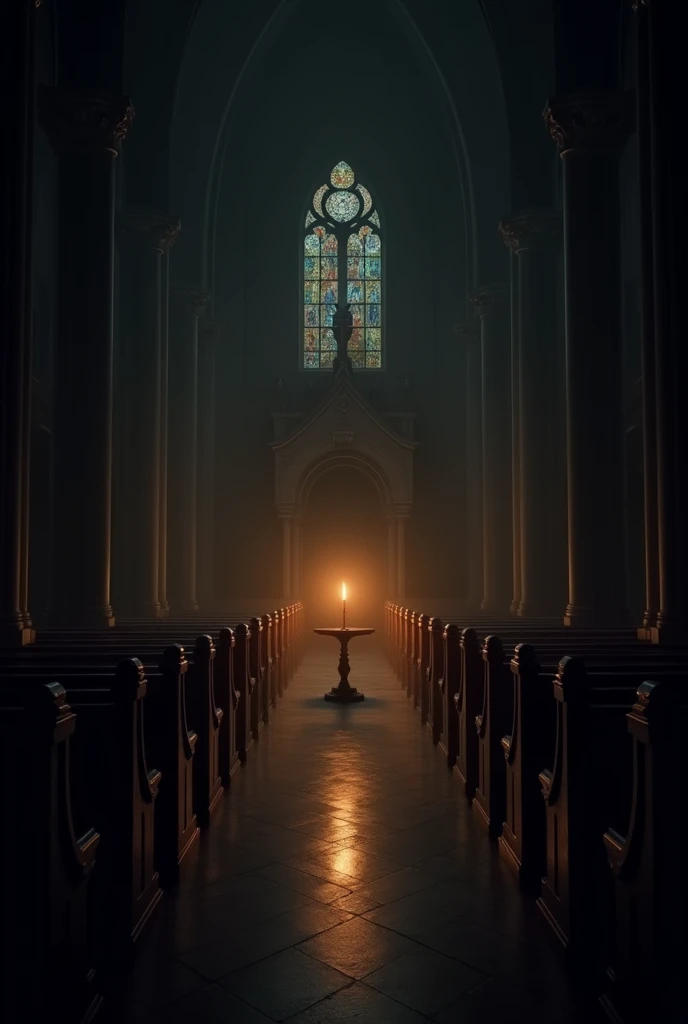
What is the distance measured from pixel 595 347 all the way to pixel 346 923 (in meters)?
7.90

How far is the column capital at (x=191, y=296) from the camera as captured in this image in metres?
18.5

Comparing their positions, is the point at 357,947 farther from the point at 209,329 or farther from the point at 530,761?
the point at 209,329

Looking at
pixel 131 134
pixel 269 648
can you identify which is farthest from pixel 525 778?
pixel 131 134

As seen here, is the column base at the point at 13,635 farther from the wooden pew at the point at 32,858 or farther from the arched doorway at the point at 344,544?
the arched doorway at the point at 344,544

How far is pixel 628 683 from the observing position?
161 inches

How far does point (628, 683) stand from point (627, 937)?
1.40 metres

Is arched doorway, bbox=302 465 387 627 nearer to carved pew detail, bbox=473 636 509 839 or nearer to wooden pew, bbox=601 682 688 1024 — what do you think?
carved pew detail, bbox=473 636 509 839

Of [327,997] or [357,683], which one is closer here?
[327,997]

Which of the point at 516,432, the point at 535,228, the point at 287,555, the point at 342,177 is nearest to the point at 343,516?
the point at 287,555

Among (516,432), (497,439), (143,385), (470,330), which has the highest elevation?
(470,330)

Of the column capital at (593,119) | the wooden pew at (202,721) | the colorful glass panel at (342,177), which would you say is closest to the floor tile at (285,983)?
the wooden pew at (202,721)

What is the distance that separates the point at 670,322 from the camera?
6.89 meters

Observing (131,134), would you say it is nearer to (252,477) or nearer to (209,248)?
(209,248)

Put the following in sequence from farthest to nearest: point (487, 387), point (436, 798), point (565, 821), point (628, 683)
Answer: point (487, 387), point (436, 798), point (628, 683), point (565, 821)
